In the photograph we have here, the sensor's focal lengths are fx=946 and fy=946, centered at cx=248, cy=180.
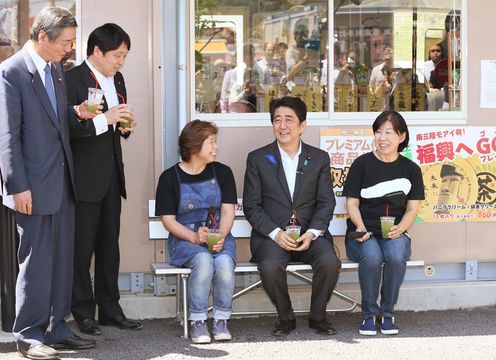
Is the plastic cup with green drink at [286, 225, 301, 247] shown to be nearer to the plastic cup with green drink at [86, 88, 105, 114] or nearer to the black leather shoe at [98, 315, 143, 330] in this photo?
the black leather shoe at [98, 315, 143, 330]

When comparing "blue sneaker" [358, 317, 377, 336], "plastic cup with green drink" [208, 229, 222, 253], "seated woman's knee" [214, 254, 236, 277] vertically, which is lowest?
"blue sneaker" [358, 317, 377, 336]

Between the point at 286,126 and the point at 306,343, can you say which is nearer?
the point at 306,343

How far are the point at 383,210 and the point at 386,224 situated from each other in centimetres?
22

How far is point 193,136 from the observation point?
622 cm

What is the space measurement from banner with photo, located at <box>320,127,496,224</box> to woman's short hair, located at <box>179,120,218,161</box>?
3.64 feet

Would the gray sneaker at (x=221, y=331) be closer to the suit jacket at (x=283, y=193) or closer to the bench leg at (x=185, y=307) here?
the bench leg at (x=185, y=307)

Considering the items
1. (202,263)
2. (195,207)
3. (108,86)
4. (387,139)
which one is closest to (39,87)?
(108,86)

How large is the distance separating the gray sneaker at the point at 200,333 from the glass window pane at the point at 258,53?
5.60ft

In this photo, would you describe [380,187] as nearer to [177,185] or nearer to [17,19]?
[177,185]

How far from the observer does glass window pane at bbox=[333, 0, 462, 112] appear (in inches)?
284

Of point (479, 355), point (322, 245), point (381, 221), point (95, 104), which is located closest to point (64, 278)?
point (95, 104)

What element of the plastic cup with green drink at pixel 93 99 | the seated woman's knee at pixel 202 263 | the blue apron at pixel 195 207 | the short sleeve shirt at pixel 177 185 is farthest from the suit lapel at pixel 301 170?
the plastic cup with green drink at pixel 93 99

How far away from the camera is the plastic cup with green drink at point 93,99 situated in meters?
5.67

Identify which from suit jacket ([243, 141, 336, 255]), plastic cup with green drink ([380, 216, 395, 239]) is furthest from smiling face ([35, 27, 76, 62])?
plastic cup with green drink ([380, 216, 395, 239])
